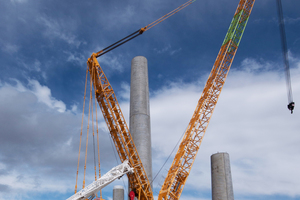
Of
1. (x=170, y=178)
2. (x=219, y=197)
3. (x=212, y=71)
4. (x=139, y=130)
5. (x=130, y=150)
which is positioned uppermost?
(x=212, y=71)

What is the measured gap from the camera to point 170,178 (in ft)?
140

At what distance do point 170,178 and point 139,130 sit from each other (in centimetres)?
833

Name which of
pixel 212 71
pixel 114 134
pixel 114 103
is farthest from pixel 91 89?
pixel 212 71

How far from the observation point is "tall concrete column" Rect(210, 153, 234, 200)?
38969 mm

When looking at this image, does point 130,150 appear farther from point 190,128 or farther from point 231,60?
point 231,60

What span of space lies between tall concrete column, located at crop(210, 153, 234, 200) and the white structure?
1184 centimetres

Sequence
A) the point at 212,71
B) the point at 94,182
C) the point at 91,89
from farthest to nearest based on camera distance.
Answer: the point at 212,71 < the point at 91,89 < the point at 94,182

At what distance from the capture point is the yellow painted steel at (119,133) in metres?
38.7

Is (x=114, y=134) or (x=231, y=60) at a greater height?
(x=231, y=60)

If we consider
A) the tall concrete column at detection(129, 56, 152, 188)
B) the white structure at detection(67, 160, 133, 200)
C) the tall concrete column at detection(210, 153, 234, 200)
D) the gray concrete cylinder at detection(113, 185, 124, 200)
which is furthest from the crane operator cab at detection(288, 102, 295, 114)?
the gray concrete cylinder at detection(113, 185, 124, 200)

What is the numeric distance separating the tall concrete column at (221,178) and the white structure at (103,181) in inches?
466

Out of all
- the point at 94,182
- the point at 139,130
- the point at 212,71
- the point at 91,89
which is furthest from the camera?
the point at 212,71

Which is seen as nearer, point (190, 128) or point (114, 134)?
point (114, 134)

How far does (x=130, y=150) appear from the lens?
39.0 meters
